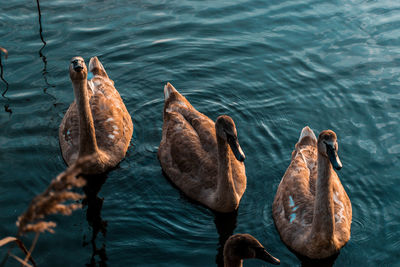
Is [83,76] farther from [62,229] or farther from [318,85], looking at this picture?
[318,85]

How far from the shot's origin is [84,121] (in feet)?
36.5

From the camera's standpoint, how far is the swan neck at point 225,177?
33.5 ft

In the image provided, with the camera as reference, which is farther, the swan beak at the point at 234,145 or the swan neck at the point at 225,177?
the swan neck at the point at 225,177

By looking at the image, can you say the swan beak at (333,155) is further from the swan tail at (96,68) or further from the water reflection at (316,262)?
the swan tail at (96,68)

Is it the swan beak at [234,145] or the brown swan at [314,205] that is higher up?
the swan beak at [234,145]

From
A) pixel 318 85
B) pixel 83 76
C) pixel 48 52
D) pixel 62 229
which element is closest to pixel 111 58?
pixel 48 52

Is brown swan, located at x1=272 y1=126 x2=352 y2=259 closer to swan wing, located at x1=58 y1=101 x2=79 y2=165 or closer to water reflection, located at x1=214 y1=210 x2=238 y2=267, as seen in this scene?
water reflection, located at x1=214 y1=210 x2=238 y2=267

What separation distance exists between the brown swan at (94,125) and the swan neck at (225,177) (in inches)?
100

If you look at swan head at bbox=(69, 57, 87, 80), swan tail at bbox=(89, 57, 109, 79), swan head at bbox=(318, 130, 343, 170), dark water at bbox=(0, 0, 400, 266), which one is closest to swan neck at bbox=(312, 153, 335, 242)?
swan head at bbox=(318, 130, 343, 170)

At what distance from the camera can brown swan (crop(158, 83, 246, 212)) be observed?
10.2 meters

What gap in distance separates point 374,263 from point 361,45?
8.20 metres

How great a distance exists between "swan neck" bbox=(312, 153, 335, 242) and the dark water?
0.69 m

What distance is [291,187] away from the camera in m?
10.2

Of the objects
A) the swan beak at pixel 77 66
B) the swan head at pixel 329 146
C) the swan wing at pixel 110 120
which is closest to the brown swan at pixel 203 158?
the swan wing at pixel 110 120
